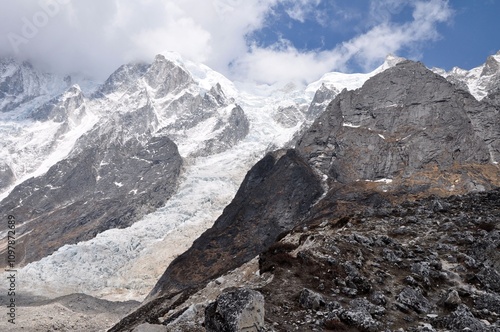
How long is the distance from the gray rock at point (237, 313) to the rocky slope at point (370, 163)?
186ft

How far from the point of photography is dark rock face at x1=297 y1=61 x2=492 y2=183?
9275cm

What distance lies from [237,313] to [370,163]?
87.1 m

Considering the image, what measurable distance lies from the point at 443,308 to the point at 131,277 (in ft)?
411

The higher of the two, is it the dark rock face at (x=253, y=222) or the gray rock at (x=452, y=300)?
the dark rock face at (x=253, y=222)

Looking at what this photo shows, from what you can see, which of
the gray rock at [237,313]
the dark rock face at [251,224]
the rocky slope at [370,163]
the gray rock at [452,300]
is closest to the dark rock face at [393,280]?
the gray rock at [452,300]

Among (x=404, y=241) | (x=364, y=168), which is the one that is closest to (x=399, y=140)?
(x=364, y=168)

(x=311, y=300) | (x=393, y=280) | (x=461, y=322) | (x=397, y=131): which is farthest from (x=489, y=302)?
(x=397, y=131)

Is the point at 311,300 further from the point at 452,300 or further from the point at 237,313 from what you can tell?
the point at 452,300

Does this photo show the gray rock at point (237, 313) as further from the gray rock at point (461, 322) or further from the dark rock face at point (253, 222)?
the dark rock face at point (253, 222)

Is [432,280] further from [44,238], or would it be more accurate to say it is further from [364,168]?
[44,238]

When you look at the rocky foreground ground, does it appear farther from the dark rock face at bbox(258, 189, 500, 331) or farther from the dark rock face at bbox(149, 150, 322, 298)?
the dark rock face at bbox(149, 150, 322, 298)

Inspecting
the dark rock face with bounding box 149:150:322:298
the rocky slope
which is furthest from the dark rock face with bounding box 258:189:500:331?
the dark rock face with bounding box 149:150:322:298

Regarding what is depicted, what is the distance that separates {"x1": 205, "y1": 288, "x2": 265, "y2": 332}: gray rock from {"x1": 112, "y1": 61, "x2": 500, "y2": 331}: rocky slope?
56593 mm

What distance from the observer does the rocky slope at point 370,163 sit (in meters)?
78.6
